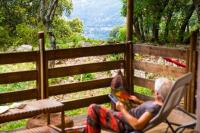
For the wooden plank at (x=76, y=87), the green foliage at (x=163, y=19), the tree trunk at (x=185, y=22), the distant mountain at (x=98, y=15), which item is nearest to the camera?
the wooden plank at (x=76, y=87)

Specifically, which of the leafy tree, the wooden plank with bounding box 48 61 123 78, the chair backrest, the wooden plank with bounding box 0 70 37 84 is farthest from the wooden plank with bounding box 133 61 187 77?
the leafy tree

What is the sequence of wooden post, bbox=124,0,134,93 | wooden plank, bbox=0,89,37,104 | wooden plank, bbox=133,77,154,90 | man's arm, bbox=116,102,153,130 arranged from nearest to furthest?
man's arm, bbox=116,102,153,130
wooden plank, bbox=0,89,37,104
wooden plank, bbox=133,77,154,90
wooden post, bbox=124,0,134,93

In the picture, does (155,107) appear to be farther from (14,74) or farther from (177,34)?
(177,34)

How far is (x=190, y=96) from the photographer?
18.8 feet

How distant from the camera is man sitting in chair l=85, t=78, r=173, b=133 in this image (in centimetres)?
379

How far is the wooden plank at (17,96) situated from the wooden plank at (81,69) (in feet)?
1.18

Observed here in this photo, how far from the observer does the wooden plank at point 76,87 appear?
19.6ft

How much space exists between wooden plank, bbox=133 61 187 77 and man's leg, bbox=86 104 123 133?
2.05 metres

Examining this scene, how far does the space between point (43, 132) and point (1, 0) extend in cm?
658

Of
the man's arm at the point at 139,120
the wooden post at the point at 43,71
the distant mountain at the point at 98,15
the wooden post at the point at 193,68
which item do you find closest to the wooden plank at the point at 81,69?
the wooden post at the point at 43,71

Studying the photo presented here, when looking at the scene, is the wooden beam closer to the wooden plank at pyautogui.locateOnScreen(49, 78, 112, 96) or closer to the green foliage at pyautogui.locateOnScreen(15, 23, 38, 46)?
the wooden plank at pyautogui.locateOnScreen(49, 78, 112, 96)

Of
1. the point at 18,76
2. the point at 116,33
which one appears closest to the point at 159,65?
the point at 18,76

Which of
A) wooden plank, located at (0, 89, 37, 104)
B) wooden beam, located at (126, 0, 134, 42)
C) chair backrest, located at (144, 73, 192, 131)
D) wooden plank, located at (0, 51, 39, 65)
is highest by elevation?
wooden beam, located at (126, 0, 134, 42)

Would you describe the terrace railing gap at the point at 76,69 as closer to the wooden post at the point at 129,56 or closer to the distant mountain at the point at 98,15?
the wooden post at the point at 129,56
